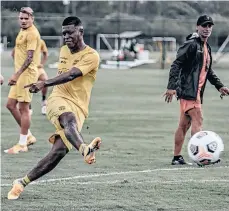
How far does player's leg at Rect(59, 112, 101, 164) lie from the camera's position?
23.8ft

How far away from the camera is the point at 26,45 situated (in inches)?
457

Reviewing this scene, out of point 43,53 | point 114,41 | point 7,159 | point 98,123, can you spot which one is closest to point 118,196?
point 7,159

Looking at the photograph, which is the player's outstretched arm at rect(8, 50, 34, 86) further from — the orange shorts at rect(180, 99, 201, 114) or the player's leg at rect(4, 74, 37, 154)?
the orange shorts at rect(180, 99, 201, 114)

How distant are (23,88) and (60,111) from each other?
382cm

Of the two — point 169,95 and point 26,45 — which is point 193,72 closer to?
point 169,95

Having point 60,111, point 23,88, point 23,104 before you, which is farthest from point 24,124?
point 60,111

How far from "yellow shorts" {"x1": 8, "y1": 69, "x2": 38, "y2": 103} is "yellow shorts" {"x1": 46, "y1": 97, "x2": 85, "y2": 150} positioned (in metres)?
3.66

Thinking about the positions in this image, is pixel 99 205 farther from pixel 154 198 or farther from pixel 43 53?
pixel 43 53

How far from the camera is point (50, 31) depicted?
4859 centimetres

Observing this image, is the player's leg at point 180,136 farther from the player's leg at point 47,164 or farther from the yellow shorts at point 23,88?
the player's leg at point 47,164

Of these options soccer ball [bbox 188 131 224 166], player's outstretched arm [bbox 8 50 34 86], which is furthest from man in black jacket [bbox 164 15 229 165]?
player's outstretched arm [bbox 8 50 34 86]

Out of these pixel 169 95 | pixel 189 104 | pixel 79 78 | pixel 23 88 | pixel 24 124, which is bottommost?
pixel 24 124

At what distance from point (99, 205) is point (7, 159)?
351 cm

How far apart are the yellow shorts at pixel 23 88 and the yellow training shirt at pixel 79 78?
351 centimetres
